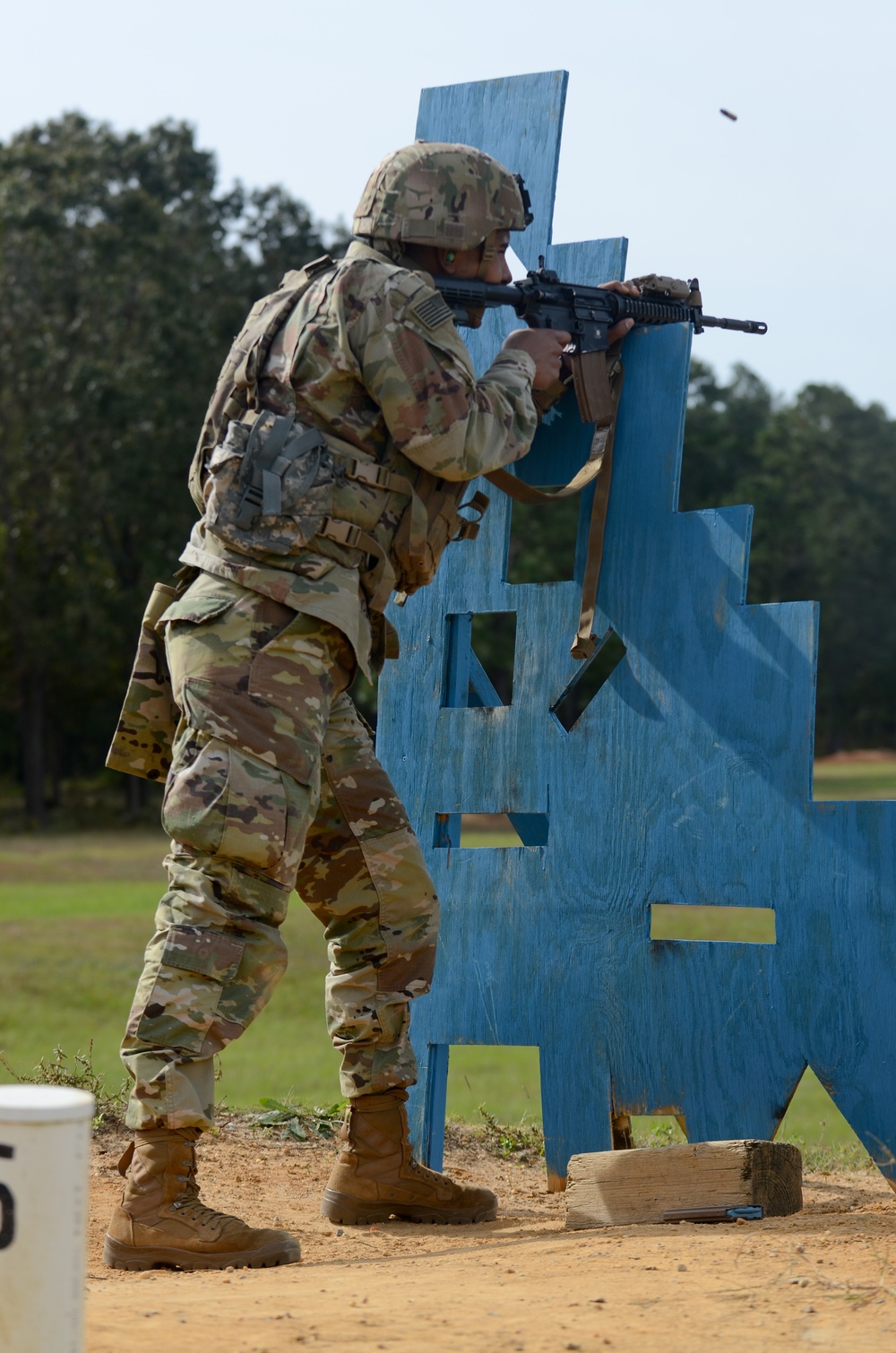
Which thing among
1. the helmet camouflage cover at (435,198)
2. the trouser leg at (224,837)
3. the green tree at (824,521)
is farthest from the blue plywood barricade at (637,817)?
the green tree at (824,521)

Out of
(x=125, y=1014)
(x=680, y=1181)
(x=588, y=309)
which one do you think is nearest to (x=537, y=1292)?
(x=680, y=1181)

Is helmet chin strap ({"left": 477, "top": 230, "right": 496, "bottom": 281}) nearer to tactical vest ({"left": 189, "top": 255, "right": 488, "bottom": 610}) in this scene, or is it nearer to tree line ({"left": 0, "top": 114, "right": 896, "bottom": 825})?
tactical vest ({"left": 189, "top": 255, "right": 488, "bottom": 610})

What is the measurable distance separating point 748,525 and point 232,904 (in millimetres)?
1560

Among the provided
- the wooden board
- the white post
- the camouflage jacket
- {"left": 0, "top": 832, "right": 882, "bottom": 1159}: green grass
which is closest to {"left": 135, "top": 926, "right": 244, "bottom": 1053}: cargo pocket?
the camouflage jacket

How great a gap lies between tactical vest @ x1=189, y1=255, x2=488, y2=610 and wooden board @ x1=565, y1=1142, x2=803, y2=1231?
128 centimetres

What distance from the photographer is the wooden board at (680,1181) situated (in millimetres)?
2951

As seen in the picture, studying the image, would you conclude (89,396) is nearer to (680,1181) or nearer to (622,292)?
(622,292)

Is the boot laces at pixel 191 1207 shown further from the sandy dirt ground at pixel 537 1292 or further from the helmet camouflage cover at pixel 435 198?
the helmet camouflage cover at pixel 435 198

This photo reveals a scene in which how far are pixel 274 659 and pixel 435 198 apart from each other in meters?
1.07

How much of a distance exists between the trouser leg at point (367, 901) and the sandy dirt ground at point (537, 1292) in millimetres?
438

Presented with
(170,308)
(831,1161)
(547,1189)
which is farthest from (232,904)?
(170,308)

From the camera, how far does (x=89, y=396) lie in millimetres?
28578

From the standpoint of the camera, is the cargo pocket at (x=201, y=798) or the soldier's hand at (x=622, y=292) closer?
the cargo pocket at (x=201, y=798)

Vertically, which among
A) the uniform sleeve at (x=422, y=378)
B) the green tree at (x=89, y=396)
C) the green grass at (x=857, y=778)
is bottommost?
the uniform sleeve at (x=422, y=378)
